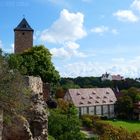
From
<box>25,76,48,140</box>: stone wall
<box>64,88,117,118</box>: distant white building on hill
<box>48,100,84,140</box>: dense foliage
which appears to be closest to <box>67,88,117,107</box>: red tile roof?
<box>64,88,117,118</box>: distant white building on hill

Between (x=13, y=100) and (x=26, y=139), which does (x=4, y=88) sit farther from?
(x=26, y=139)

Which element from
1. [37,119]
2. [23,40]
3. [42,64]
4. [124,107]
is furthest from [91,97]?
[37,119]

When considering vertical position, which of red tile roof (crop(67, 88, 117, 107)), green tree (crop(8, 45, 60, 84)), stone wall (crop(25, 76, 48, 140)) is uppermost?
green tree (crop(8, 45, 60, 84))

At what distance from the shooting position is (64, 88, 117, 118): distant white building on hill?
267 ft

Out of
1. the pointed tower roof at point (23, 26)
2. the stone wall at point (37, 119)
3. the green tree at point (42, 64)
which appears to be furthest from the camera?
the pointed tower roof at point (23, 26)

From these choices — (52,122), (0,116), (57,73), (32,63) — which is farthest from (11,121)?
(57,73)

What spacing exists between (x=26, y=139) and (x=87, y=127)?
4434 cm

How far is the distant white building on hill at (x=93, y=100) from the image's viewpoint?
81438mm

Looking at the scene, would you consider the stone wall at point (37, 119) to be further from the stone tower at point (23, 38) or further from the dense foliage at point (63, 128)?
the stone tower at point (23, 38)

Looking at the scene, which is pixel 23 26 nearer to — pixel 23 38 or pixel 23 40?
pixel 23 38

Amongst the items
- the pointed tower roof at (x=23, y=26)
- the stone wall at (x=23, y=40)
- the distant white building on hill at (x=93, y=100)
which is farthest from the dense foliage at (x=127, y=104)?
the pointed tower roof at (x=23, y=26)

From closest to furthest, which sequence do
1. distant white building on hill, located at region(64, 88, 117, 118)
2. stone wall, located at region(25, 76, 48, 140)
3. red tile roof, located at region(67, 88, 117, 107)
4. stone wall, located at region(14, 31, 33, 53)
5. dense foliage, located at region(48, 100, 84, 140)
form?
stone wall, located at region(25, 76, 48, 140)
dense foliage, located at region(48, 100, 84, 140)
stone wall, located at region(14, 31, 33, 53)
distant white building on hill, located at region(64, 88, 117, 118)
red tile roof, located at region(67, 88, 117, 107)

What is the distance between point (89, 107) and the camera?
8369 centimetres

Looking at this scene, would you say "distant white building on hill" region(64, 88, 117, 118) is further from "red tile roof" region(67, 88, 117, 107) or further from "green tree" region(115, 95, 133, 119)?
"green tree" region(115, 95, 133, 119)
